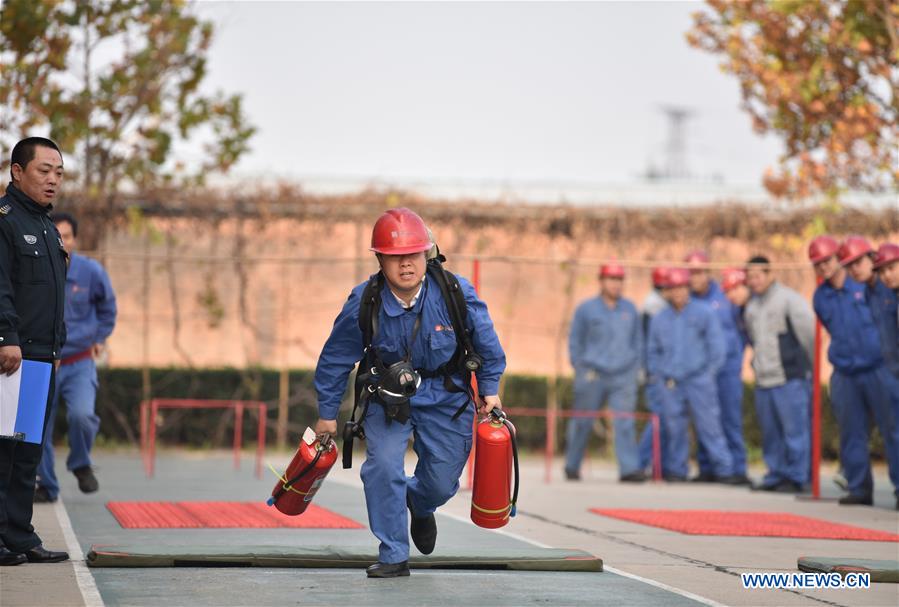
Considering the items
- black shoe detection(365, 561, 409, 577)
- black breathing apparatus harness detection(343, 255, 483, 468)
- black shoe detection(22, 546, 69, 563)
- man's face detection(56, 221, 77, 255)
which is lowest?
black shoe detection(22, 546, 69, 563)

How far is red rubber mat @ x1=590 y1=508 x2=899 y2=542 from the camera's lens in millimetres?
10711

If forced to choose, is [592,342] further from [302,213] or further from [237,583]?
[237,583]

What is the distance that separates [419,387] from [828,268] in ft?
23.3

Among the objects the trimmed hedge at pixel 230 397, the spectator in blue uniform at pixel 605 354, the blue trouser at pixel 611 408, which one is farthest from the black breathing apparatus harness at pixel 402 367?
the trimmed hedge at pixel 230 397

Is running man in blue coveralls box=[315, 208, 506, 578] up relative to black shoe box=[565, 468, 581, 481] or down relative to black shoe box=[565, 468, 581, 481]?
up

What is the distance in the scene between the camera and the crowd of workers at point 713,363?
1412 centimetres

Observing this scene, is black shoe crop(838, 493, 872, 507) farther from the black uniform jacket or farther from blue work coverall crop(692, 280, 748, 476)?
A: the black uniform jacket

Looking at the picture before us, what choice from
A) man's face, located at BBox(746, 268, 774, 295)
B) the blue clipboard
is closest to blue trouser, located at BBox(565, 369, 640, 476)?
man's face, located at BBox(746, 268, 774, 295)

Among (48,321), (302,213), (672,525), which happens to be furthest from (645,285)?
(48,321)

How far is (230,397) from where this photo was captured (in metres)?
20.4

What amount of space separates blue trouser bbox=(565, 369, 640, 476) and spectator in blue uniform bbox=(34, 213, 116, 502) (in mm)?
6145

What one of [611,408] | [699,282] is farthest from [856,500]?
[699,282]

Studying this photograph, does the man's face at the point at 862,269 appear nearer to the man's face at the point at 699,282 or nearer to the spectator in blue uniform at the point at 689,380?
the spectator in blue uniform at the point at 689,380

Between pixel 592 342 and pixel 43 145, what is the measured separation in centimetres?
954
